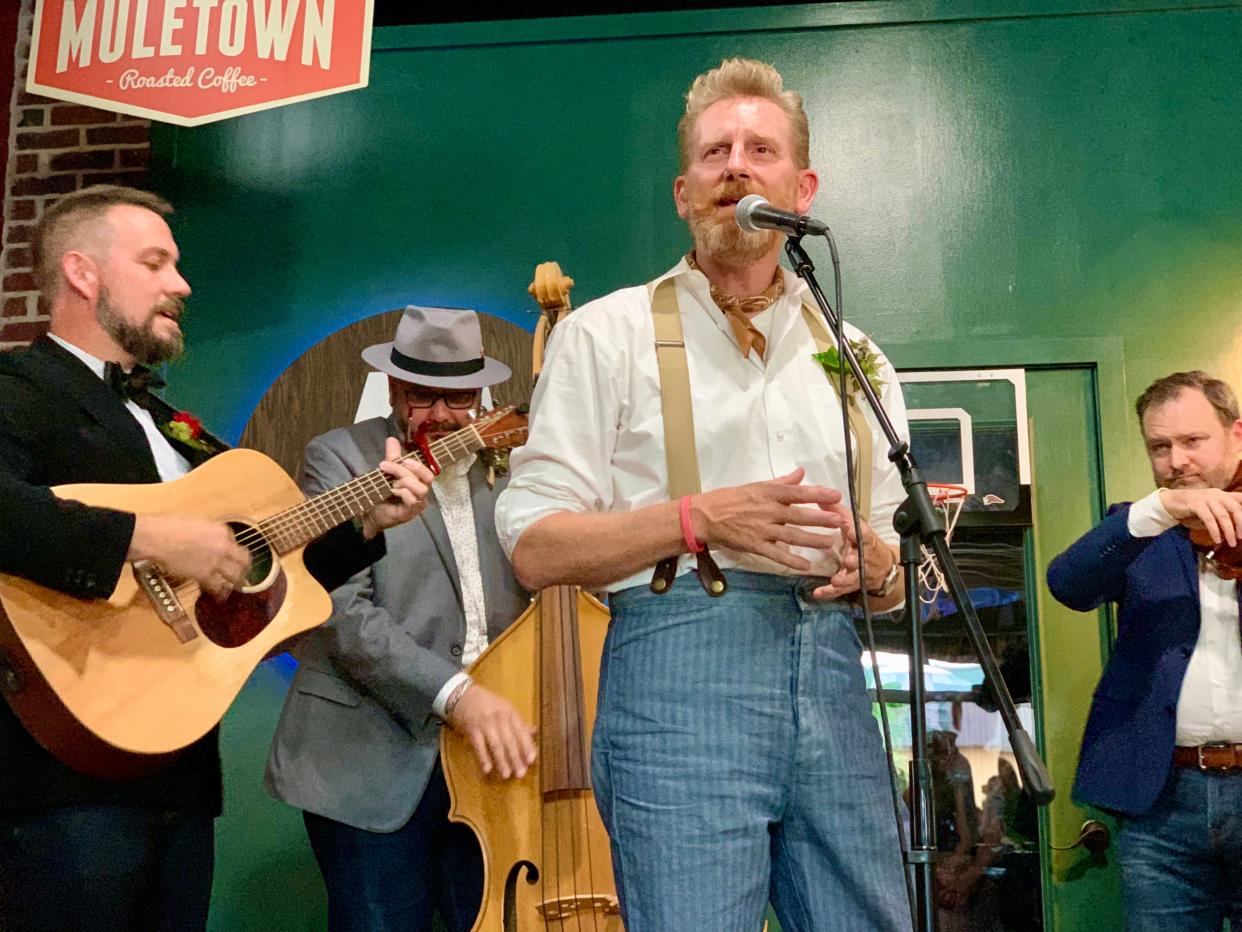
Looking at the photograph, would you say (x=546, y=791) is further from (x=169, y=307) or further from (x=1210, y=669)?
(x=1210, y=669)

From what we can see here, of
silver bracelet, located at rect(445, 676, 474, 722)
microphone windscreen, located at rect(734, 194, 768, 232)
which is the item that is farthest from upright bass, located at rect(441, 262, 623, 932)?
microphone windscreen, located at rect(734, 194, 768, 232)

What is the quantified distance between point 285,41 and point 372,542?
1789 millimetres

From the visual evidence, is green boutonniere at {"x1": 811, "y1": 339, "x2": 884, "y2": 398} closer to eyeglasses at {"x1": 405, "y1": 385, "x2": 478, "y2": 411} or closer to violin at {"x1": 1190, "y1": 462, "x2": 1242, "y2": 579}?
violin at {"x1": 1190, "y1": 462, "x2": 1242, "y2": 579}

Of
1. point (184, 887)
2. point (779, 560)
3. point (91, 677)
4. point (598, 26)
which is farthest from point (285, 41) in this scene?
point (779, 560)

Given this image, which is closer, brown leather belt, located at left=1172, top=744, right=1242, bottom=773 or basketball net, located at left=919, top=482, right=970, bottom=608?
brown leather belt, located at left=1172, top=744, right=1242, bottom=773

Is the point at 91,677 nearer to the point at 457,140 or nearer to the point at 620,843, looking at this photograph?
the point at 620,843

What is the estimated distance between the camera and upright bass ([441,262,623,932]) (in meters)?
2.75

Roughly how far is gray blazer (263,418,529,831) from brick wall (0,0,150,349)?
5.39ft

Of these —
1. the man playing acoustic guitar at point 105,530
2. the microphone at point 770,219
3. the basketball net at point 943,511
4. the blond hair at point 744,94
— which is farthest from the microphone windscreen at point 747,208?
the basketball net at point 943,511

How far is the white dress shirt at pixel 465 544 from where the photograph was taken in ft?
11.2

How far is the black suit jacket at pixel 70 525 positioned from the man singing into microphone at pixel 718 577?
0.96 m

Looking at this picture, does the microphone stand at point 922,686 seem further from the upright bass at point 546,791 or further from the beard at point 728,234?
the upright bass at point 546,791

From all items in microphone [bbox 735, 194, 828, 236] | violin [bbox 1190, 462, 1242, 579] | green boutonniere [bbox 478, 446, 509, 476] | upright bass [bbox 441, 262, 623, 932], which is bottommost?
upright bass [bbox 441, 262, 623, 932]

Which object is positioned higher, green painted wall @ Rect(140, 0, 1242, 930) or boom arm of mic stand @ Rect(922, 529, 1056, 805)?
green painted wall @ Rect(140, 0, 1242, 930)
